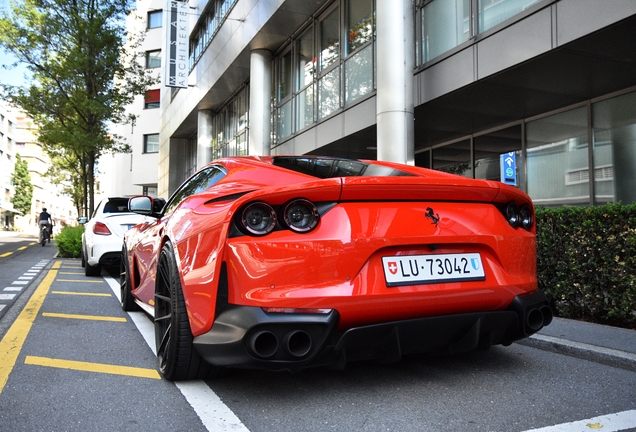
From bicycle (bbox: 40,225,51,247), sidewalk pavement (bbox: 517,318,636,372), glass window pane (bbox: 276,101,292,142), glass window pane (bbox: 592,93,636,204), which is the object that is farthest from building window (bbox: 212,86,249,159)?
sidewalk pavement (bbox: 517,318,636,372)

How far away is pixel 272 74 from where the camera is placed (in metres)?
16.2

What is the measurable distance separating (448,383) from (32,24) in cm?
2010

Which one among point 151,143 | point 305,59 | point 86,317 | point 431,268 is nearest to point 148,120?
point 151,143

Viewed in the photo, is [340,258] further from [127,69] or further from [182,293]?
[127,69]

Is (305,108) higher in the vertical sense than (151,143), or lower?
lower

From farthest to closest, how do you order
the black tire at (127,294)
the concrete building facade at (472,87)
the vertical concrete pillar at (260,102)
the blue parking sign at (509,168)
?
the vertical concrete pillar at (260,102)
the blue parking sign at (509,168)
the concrete building facade at (472,87)
the black tire at (127,294)

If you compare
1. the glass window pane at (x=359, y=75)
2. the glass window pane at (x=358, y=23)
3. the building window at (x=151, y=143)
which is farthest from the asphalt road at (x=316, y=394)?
the building window at (x=151, y=143)

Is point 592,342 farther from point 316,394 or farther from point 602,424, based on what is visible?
point 316,394

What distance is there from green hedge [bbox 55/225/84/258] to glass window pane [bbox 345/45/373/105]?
25.9 ft

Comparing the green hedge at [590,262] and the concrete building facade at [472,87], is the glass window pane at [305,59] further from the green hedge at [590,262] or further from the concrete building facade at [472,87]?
the green hedge at [590,262]

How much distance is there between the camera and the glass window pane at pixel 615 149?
25.7 ft

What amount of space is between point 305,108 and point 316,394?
11.7 meters

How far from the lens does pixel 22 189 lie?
95.2m

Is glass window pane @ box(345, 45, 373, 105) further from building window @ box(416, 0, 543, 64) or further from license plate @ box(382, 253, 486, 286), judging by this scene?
license plate @ box(382, 253, 486, 286)
